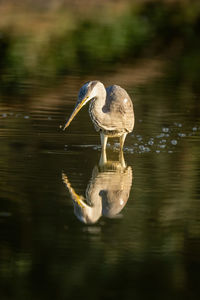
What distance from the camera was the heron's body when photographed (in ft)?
37.9

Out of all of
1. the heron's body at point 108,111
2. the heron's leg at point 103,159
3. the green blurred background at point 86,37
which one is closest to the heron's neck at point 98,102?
the heron's body at point 108,111

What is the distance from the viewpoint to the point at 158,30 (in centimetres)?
2928

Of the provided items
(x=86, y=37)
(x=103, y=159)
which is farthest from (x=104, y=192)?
(x=86, y=37)

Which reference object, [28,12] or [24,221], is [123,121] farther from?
[28,12]

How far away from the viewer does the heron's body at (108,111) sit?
37.9ft

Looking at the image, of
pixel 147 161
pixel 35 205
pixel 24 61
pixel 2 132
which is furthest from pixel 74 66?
pixel 35 205

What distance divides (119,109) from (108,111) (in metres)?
0.19

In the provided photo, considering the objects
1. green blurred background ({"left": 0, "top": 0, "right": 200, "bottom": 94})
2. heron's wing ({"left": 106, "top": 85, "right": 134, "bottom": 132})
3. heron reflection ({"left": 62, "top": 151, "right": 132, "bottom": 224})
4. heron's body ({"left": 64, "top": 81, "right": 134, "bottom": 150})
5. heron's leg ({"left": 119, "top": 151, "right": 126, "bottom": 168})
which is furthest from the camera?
green blurred background ({"left": 0, "top": 0, "right": 200, "bottom": 94})

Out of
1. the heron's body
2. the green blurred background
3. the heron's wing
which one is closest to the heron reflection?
the heron's body

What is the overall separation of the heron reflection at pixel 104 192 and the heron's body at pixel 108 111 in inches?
20.9

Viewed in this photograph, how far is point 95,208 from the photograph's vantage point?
916 cm

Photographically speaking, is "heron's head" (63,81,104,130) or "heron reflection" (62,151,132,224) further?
"heron's head" (63,81,104,130)

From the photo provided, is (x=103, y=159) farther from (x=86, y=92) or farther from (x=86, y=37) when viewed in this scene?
(x=86, y=37)

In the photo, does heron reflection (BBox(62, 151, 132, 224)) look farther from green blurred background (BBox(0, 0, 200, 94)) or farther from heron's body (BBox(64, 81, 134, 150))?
green blurred background (BBox(0, 0, 200, 94))
